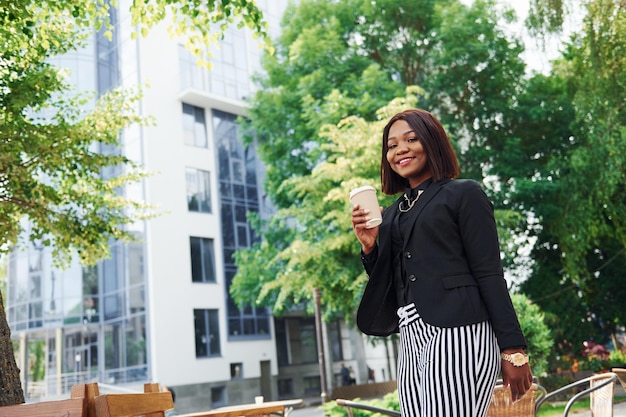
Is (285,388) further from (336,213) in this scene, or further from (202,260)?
(336,213)

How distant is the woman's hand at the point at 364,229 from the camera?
2.29 metres

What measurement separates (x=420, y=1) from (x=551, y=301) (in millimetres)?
9149


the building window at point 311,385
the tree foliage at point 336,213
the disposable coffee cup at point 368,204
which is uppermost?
the tree foliage at point 336,213

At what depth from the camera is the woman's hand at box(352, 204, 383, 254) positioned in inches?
90.1

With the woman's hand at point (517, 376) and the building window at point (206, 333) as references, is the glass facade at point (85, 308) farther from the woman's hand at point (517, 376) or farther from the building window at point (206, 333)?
the woman's hand at point (517, 376)

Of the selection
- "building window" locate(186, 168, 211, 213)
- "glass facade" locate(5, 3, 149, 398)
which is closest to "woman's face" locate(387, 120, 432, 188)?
"glass facade" locate(5, 3, 149, 398)

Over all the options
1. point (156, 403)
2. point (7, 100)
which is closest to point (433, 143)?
point (156, 403)

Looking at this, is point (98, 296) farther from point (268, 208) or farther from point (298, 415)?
point (298, 415)

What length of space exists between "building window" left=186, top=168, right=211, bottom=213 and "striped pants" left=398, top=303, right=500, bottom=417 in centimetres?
2500

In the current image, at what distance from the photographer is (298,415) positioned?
67.8 feet

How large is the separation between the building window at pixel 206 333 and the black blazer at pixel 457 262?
2383 centimetres

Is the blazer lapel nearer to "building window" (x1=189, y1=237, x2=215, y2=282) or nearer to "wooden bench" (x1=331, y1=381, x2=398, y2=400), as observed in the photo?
"wooden bench" (x1=331, y1=381, x2=398, y2=400)

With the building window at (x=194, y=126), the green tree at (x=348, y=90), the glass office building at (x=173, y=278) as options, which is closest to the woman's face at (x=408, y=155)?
the green tree at (x=348, y=90)

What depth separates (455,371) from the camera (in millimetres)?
2045
